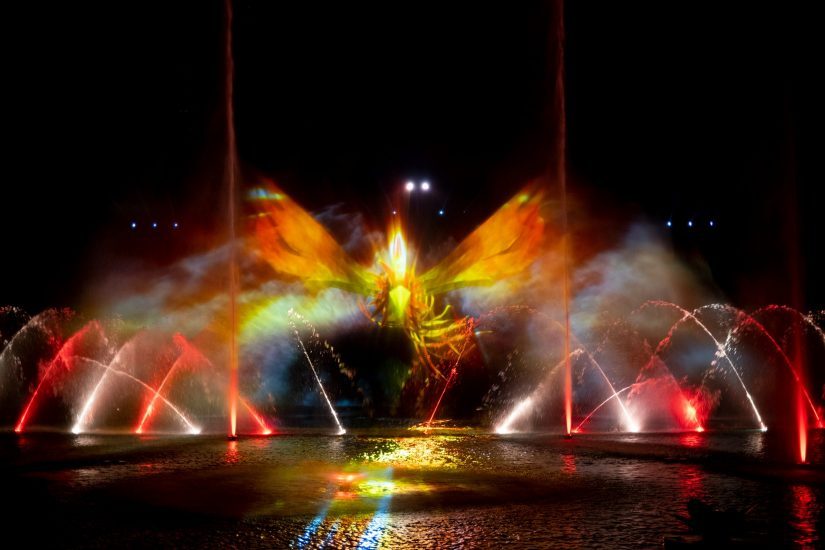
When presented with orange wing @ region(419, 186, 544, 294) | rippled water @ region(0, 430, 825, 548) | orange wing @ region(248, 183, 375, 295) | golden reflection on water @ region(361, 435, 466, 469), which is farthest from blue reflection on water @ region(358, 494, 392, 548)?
orange wing @ region(419, 186, 544, 294)

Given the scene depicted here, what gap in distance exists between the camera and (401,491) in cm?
895

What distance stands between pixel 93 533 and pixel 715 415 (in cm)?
1938

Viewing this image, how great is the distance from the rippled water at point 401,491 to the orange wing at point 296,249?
1609 centimetres

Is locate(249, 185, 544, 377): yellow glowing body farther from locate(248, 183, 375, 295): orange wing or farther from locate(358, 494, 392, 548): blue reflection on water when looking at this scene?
locate(358, 494, 392, 548): blue reflection on water

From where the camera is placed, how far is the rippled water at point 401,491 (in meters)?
6.86

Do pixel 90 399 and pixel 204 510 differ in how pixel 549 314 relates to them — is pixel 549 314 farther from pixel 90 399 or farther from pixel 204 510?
pixel 204 510

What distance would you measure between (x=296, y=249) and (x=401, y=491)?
22.5 meters

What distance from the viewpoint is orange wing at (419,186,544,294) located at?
→ 100ft

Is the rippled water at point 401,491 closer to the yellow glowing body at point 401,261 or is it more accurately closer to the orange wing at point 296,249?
the yellow glowing body at point 401,261

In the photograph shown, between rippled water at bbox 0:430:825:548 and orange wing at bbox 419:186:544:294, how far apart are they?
54.4ft

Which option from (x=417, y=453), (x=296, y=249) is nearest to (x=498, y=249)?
(x=296, y=249)

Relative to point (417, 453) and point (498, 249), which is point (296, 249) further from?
point (417, 453)

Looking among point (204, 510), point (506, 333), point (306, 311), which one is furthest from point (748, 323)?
point (204, 510)

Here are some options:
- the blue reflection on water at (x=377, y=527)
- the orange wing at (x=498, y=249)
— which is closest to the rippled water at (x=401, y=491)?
the blue reflection on water at (x=377, y=527)
